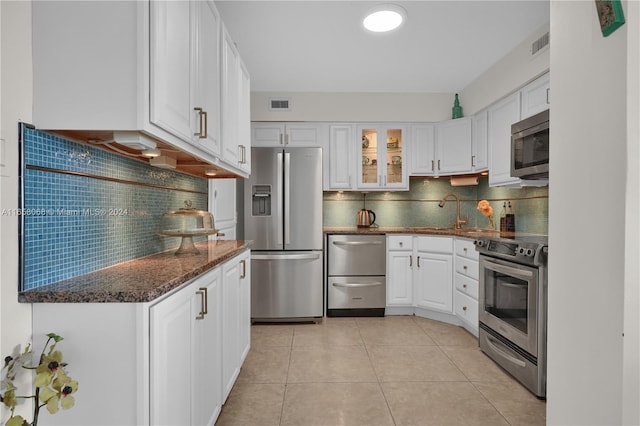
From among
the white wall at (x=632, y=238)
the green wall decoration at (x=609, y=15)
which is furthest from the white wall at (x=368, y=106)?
the white wall at (x=632, y=238)

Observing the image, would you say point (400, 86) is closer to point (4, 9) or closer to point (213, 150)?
point (213, 150)

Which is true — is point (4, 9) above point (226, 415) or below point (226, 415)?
above

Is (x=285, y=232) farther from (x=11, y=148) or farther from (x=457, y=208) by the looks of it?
(x=11, y=148)

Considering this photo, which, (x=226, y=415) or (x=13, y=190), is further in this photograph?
(x=226, y=415)

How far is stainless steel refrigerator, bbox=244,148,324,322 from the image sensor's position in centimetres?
392

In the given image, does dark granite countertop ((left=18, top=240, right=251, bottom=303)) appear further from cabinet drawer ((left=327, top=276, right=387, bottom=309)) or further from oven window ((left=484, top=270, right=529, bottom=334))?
cabinet drawer ((left=327, top=276, right=387, bottom=309))

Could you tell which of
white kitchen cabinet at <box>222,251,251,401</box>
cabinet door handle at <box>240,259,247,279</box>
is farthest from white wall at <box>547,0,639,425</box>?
cabinet door handle at <box>240,259,247,279</box>

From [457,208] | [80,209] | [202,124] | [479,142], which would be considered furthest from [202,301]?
[457,208]

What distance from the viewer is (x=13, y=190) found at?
1103mm

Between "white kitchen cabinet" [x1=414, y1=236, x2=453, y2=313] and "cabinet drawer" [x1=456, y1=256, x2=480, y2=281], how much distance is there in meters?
0.15

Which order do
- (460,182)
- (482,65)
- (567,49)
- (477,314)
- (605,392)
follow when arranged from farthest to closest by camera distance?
(460,182) → (482,65) → (477,314) → (567,49) → (605,392)

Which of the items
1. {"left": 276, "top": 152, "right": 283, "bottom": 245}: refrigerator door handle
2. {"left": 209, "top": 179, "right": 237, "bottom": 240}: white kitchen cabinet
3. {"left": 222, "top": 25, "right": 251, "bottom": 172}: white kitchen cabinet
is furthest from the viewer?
{"left": 276, "top": 152, "right": 283, "bottom": 245}: refrigerator door handle

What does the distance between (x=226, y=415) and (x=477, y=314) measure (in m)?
2.31

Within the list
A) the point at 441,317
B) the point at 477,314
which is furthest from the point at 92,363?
the point at 441,317
